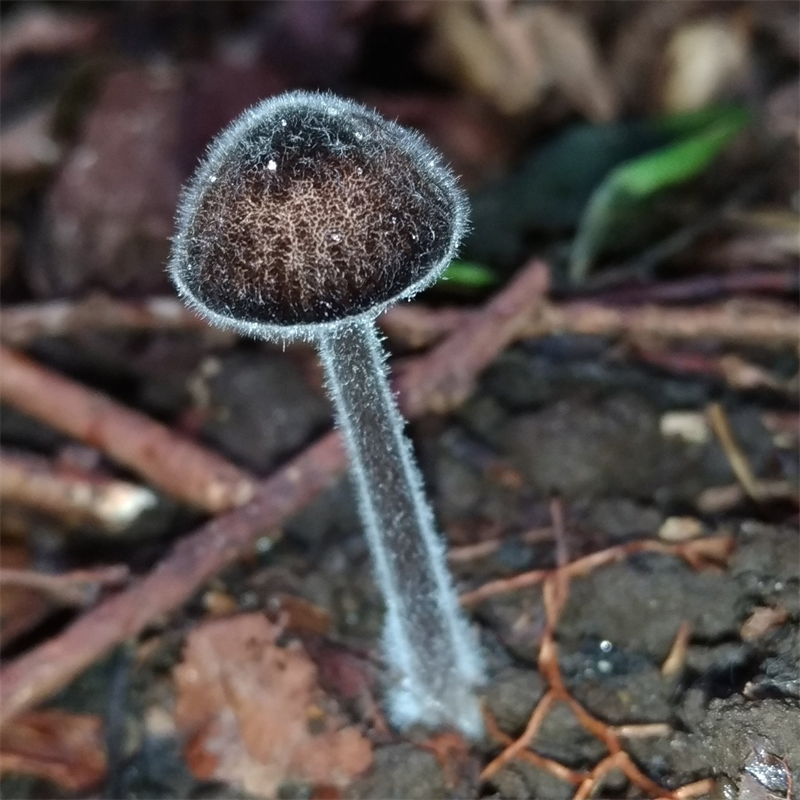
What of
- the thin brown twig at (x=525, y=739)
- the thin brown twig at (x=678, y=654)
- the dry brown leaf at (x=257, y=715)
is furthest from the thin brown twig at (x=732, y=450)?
the dry brown leaf at (x=257, y=715)

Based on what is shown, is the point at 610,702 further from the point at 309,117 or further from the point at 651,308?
the point at 309,117

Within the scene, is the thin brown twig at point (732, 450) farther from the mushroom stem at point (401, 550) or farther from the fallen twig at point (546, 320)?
the mushroom stem at point (401, 550)

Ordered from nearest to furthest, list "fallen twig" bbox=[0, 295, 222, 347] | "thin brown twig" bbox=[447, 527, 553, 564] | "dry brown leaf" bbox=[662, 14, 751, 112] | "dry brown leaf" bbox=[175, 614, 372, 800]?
"dry brown leaf" bbox=[175, 614, 372, 800] < "thin brown twig" bbox=[447, 527, 553, 564] < "fallen twig" bbox=[0, 295, 222, 347] < "dry brown leaf" bbox=[662, 14, 751, 112]

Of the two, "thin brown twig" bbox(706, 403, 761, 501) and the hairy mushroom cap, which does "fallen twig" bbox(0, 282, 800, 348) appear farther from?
the hairy mushroom cap

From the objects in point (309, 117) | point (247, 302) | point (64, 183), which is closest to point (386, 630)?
point (247, 302)

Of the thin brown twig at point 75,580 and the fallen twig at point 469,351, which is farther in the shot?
the fallen twig at point 469,351

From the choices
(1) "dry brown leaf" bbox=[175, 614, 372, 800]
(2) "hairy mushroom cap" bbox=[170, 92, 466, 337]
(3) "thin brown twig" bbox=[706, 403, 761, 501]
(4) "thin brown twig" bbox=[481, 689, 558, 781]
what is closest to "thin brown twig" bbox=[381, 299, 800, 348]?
(3) "thin brown twig" bbox=[706, 403, 761, 501]
